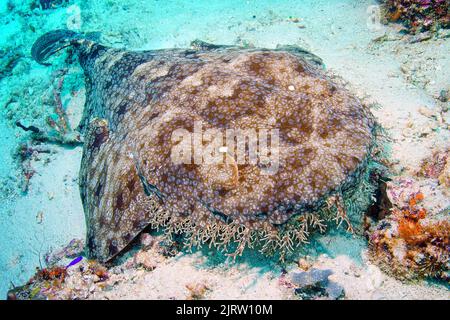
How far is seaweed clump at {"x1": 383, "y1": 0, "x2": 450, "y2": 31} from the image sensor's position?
249 inches

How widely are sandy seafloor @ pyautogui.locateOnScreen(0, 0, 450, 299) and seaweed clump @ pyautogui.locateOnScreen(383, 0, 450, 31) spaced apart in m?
0.31

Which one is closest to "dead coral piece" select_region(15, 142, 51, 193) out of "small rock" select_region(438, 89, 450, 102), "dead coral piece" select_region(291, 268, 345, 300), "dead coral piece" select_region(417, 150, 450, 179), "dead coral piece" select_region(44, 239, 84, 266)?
"dead coral piece" select_region(44, 239, 84, 266)

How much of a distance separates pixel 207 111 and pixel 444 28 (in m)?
5.92

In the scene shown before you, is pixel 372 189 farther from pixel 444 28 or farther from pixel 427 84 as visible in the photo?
pixel 444 28

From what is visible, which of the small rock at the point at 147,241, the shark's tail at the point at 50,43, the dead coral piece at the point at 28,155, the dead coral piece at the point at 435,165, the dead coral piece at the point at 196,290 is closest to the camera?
the dead coral piece at the point at 196,290

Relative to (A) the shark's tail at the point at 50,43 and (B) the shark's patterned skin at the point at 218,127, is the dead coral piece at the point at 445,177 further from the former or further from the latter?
(A) the shark's tail at the point at 50,43

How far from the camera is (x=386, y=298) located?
2984 millimetres

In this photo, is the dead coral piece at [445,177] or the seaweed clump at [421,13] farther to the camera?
the seaweed clump at [421,13]

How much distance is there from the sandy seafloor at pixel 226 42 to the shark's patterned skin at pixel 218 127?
88cm

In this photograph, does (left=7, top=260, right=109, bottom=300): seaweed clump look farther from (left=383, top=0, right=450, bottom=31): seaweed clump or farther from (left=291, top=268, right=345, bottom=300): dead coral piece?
(left=383, top=0, right=450, bottom=31): seaweed clump

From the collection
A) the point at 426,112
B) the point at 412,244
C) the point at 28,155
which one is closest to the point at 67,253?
the point at 28,155

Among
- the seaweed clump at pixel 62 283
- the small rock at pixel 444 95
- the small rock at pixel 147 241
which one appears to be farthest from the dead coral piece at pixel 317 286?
the small rock at pixel 444 95

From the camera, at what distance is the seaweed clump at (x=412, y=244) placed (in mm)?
3021
